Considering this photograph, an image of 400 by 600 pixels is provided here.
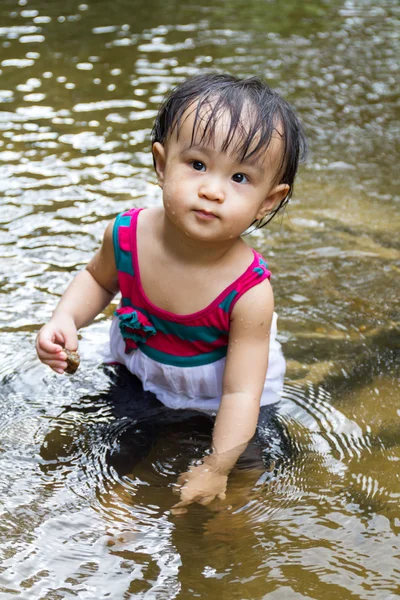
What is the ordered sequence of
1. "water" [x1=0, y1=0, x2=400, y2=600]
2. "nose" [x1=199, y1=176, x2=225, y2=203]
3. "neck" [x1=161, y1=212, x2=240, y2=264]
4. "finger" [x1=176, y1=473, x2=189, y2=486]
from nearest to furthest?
"water" [x1=0, y1=0, x2=400, y2=600] → "nose" [x1=199, y1=176, x2=225, y2=203] → "finger" [x1=176, y1=473, x2=189, y2=486] → "neck" [x1=161, y1=212, x2=240, y2=264]

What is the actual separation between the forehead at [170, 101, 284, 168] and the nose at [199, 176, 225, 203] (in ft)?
0.25

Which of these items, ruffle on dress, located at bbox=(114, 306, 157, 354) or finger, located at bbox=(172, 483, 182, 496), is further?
ruffle on dress, located at bbox=(114, 306, 157, 354)

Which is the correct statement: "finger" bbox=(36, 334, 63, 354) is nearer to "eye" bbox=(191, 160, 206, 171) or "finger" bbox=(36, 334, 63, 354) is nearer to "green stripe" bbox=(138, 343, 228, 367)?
"green stripe" bbox=(138, 343, 228, 367)

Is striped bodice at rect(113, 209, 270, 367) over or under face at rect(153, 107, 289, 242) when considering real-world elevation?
under

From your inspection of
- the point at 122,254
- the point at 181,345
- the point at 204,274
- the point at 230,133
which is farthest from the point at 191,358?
the point at 230,133

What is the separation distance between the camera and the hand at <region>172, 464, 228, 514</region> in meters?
2.16

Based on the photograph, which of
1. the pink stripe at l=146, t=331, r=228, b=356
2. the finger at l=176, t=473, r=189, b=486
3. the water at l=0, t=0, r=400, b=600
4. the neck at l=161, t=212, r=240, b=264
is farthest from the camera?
the pink stripe at l=146, t=331, r=228, b=356

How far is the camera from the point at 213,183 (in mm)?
2121

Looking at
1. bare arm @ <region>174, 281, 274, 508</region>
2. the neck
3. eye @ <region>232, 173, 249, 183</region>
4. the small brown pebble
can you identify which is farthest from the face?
the small brown pebble

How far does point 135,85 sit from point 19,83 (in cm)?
77

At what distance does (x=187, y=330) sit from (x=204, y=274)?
0.18m

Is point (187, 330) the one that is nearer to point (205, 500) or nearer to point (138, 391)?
point (138, 391)

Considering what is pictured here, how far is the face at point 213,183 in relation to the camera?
2.12 metres


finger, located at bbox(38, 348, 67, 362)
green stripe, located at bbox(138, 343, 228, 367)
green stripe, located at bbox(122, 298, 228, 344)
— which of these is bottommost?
green stripe, located at bbox(138, 343, 228, 367)
